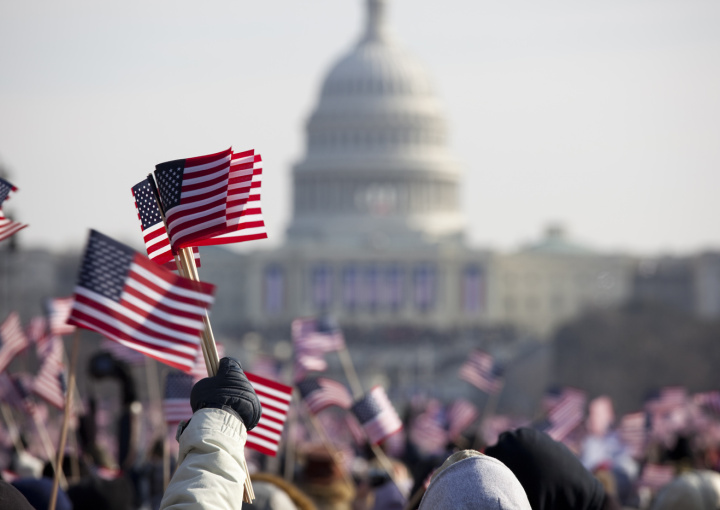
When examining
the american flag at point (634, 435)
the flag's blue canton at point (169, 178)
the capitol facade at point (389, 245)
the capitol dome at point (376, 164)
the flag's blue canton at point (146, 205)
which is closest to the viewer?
the flag's blue canton at point (169, 178)

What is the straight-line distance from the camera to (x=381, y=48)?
547 ft

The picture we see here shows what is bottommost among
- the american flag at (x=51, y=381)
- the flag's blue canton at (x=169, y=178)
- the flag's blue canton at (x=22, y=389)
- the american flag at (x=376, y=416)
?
the flag's blue canton at (x=22, y=389)

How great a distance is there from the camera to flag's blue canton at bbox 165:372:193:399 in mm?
15656

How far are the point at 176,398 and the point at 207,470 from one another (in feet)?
25.9

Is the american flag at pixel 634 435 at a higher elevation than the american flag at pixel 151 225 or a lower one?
lower

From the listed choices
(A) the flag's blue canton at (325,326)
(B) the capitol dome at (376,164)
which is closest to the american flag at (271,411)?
(A) the flag's blue canton at (325,326)

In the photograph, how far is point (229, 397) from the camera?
791 cm

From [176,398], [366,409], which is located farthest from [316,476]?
[366,409]

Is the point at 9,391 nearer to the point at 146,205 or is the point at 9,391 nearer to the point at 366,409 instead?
the point at 366,409

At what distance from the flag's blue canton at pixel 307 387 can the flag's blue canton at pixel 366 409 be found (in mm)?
2545

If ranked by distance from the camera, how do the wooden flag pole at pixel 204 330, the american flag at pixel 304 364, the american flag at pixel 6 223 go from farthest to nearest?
the american flag at pixel 304 364 → the american flag at pixel 6 223 → the wooden flag pole at pixel 204 330

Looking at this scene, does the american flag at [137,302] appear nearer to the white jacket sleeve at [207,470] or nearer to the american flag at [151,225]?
the american flag at [151,225]

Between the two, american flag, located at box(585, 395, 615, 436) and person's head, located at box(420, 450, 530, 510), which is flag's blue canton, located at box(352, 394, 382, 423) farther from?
american flag, located at box(585, 395, 615, 436)

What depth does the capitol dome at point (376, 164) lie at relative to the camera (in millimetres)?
158625
